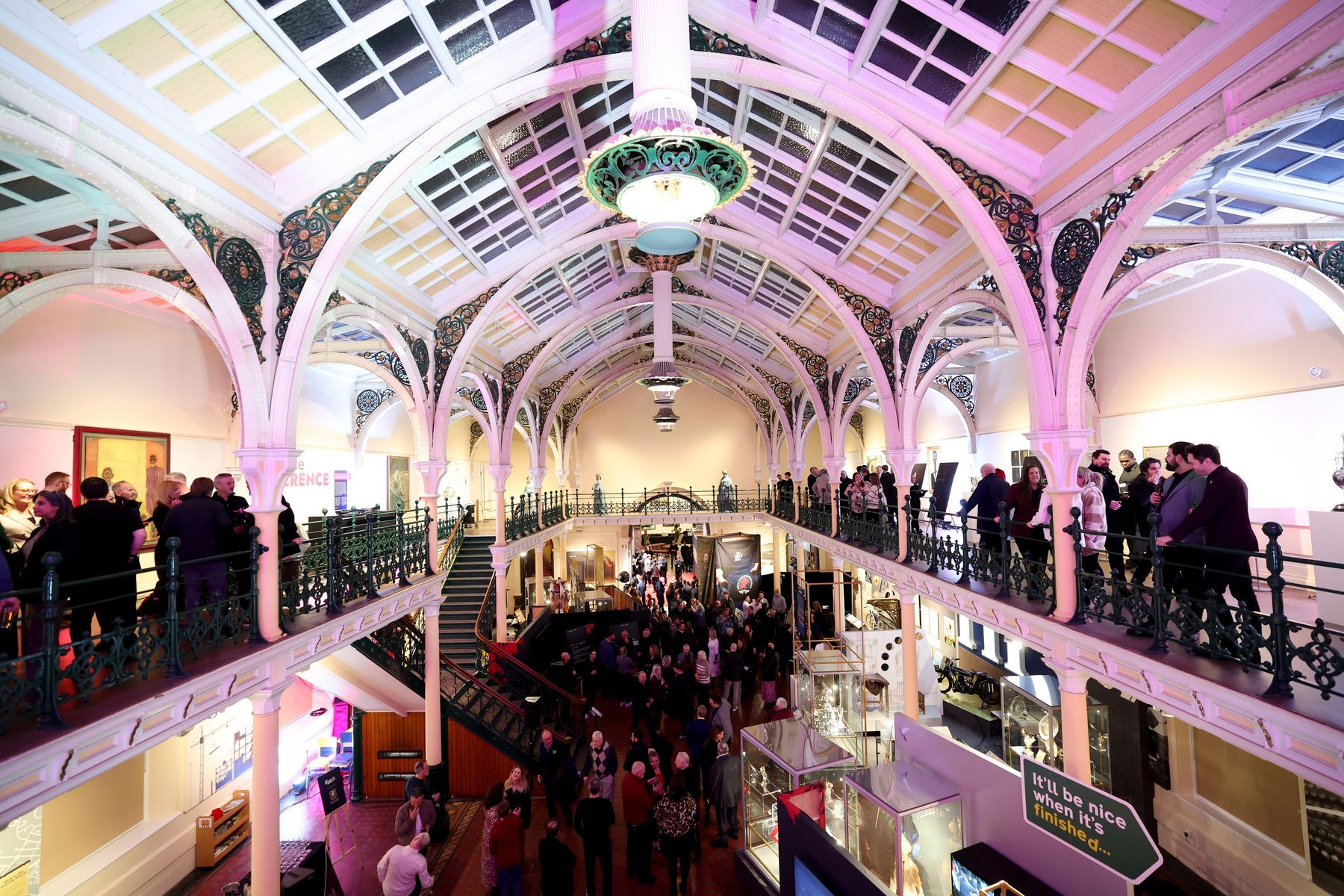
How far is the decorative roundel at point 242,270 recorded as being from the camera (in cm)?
575

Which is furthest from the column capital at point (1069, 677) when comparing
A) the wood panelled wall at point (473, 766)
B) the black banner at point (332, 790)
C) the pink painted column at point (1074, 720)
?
the wood panelled wall at point (473, 766)

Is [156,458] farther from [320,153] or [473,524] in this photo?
[473,524]

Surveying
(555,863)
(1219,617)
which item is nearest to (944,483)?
(1219,617)

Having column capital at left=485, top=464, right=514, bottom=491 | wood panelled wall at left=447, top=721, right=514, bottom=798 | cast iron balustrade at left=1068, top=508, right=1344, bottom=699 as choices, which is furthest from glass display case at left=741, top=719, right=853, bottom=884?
column capital at left=485, top=464, right=514, bottom=491

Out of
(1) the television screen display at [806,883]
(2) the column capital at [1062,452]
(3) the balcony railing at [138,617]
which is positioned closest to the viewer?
(3) the balcony railing at [138,617]

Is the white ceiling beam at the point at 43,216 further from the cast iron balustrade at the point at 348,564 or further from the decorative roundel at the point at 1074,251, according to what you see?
the decorative roundel at the point at 1074,251

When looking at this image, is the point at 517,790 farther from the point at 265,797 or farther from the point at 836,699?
the point at 836,699

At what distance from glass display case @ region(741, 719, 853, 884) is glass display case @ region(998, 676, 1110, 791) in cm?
278

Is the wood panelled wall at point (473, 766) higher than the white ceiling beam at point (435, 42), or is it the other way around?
the white ceiling beam at point (435, 42)

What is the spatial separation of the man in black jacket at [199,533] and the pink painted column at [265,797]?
1.14 meters

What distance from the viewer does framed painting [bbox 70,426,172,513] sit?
8.02 meters

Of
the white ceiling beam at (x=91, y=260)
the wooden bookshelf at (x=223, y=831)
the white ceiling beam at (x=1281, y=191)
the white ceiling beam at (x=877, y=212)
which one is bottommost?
the wooden bookshelf at (x=223, y=831)

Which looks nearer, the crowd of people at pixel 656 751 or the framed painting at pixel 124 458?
the crowd of people at pixel 656 751

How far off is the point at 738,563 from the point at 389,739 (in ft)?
38.0
